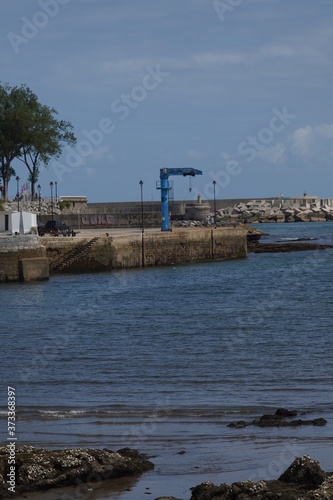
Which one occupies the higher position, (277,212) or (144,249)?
(277,212)

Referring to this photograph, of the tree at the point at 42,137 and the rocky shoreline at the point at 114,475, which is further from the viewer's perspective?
the tree at the point at 42,137

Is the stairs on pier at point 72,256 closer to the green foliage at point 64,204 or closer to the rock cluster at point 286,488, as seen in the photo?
the rock cluster at point 286,488

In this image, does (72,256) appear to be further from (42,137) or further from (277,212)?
(277,212)

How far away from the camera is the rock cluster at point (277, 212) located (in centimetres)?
14788

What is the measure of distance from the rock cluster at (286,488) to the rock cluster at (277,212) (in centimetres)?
12848

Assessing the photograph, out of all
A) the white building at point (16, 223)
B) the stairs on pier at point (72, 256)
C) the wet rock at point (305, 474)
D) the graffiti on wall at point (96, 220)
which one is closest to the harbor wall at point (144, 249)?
the stairs on pier at point (72, 256)

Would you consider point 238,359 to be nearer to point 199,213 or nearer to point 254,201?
point 199,213

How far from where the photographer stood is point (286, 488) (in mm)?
10945

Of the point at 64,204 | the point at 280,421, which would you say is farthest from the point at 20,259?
the point at 64,204

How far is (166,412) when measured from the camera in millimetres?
16297

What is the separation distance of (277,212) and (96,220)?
2941 inches

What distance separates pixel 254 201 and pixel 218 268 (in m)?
104

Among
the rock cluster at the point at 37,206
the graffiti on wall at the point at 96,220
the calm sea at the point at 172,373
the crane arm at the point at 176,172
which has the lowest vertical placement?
the calm sea at the point at 172,373

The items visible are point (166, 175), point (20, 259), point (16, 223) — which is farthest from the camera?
point (166, 175)
